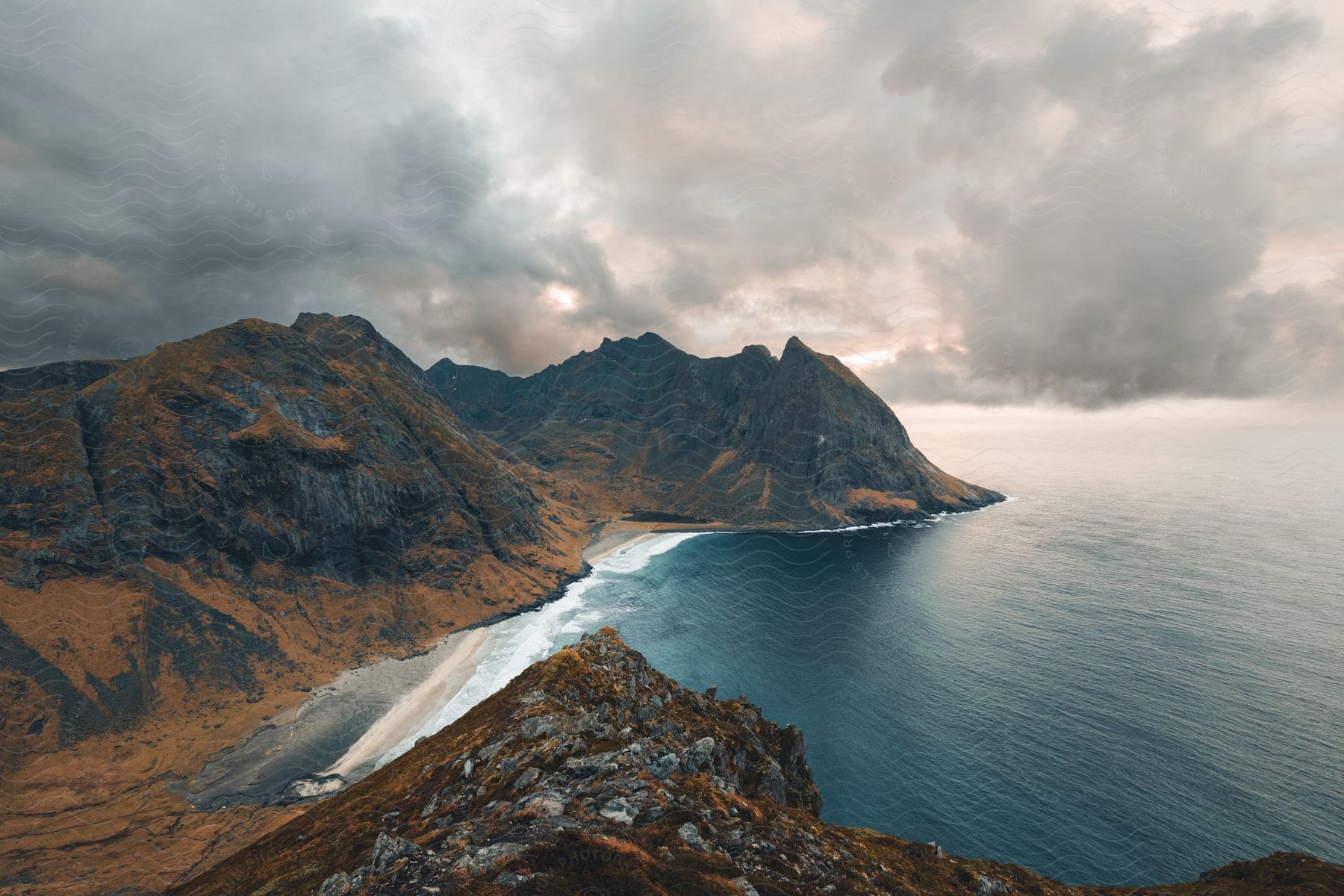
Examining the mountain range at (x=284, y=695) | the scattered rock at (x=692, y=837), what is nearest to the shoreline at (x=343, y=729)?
the mountain range at (x=284, y=695)

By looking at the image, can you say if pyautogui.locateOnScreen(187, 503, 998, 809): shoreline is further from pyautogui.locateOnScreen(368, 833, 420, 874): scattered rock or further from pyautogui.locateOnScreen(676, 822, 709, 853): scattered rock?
pyautogui.locateOnScreen(676, 822, 709, 853): scattered rock

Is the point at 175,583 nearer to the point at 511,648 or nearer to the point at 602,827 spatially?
the point at 511,648

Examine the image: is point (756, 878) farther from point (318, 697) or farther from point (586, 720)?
point (318, 697)

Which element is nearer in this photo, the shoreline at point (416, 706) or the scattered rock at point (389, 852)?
the scattered rock at point (389, 852)

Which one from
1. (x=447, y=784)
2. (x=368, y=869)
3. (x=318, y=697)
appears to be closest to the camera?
(x=368, y=869)

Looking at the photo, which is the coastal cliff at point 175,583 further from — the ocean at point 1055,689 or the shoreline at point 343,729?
the ocean at point 1055,689

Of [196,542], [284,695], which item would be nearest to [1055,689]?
[284,695]

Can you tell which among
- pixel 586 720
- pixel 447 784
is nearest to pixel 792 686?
pixel 586 720
